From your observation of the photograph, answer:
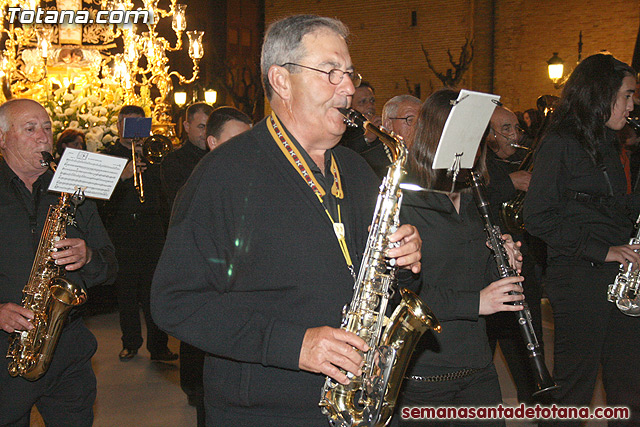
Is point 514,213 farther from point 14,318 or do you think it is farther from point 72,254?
point 14,318

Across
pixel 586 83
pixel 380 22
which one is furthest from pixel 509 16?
pixel 586 83

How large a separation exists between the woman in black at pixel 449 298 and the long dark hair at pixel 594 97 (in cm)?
117

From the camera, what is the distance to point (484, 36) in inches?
762

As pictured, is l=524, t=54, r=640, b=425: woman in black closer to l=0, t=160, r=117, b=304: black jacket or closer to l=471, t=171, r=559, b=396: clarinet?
l=471, t=171, r=559, b=396: clarinet

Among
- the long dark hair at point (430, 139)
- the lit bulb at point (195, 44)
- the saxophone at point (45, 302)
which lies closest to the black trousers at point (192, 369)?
the saxophone at point (45, 302)

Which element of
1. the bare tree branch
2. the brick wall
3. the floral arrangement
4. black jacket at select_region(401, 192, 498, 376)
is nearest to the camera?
black jacket at select_region(401, 192, 498, 376)

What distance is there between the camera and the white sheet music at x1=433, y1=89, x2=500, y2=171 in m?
2.14

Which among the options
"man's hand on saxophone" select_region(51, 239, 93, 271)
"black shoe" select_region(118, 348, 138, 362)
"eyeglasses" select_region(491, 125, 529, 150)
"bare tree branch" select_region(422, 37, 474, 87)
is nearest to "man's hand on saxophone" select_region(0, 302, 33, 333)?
"man's hand on saxophone" select_region(51, 239, 93, 271)

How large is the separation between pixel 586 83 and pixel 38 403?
3.49m

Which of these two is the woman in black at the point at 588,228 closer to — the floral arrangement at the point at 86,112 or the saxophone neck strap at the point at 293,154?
the saxophone neck strap at the point at 293,154

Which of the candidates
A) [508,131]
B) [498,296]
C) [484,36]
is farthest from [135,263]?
[484,36]

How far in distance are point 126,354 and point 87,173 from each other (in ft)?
11.6

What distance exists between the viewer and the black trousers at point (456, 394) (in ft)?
9.02

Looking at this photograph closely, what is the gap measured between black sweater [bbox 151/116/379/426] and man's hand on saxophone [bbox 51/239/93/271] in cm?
134
